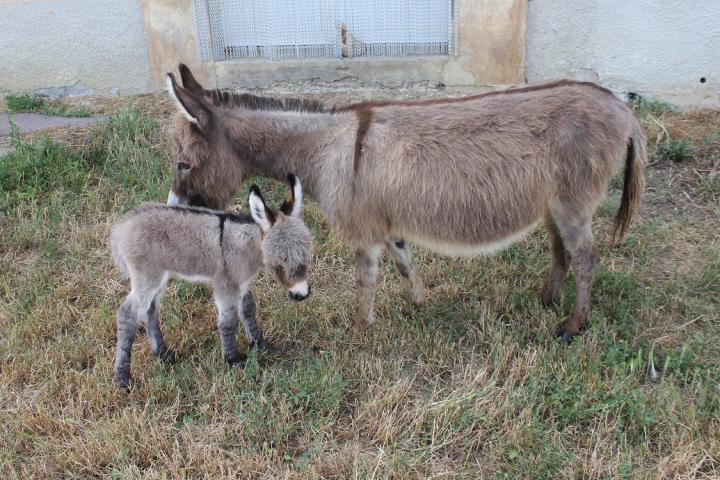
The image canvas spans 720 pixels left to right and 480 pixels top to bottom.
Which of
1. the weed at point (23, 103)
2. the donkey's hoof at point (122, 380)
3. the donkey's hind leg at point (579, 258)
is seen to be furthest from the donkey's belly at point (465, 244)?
the weed at point (23, 103)

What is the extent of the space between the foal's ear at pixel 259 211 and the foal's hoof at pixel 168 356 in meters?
0.93

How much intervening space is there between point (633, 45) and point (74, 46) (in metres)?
5.03

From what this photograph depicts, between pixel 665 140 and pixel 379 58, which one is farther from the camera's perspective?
pixel 379 58

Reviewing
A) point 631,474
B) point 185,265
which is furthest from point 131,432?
point 631,474

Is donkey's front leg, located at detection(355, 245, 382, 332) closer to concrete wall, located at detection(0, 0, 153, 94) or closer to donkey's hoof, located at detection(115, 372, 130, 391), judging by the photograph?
donkey's hoof, located at detection(115, 372, 130, 391)

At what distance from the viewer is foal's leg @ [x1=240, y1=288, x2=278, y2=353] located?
11.1ft

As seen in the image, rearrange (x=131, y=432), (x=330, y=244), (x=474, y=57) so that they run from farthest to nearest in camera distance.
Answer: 1. (x=474, y=57)
2. (x=330, y=244)
3. (x=131, y=432)

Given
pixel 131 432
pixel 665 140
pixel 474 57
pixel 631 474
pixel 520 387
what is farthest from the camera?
pixel 474 57

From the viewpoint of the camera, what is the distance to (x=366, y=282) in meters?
3.56

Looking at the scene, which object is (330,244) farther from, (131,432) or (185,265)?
(131,432)

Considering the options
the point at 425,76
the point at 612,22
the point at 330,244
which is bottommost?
the point at 330,244

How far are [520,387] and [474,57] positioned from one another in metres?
3.52

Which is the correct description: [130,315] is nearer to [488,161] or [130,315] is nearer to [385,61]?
[488,161]

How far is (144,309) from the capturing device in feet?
10.2
